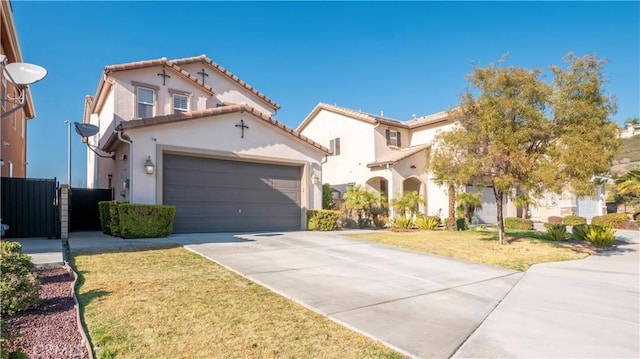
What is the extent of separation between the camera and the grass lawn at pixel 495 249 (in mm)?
9039

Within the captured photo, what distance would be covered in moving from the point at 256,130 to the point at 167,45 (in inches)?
307

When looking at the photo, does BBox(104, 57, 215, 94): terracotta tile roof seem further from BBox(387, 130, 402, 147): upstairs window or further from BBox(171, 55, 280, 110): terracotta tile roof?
BBox(387, 130, 402, 147): upstairs window

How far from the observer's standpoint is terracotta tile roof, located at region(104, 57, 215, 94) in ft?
45.8

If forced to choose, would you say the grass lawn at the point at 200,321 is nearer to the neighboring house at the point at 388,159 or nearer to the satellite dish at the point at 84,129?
the satellite dish at the point at 84,129


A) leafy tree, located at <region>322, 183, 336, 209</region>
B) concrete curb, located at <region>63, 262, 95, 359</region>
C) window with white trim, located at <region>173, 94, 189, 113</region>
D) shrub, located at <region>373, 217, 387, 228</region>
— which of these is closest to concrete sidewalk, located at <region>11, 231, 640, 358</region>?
concrete curb, located at <region>63, 262, 95, 359</region>

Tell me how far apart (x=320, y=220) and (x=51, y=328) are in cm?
1118

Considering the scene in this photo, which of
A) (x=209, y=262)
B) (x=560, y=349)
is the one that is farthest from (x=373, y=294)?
(x=209, y=262)

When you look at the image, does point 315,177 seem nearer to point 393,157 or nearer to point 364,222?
point 364,222

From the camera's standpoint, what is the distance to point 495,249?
10578mm

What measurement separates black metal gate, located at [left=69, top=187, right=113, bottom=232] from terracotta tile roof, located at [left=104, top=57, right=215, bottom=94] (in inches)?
193

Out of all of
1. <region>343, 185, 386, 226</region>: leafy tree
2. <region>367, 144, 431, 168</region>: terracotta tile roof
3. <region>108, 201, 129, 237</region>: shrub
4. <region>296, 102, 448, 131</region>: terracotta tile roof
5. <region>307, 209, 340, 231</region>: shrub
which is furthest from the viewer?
<region>296, 102, 448, 131</region>: terracotta tile roof

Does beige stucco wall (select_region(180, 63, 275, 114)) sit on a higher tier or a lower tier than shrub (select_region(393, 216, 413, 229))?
higher

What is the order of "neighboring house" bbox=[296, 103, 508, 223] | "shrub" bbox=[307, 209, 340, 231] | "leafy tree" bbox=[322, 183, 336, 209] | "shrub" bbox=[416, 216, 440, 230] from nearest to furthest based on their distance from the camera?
"shrub" bbox=[307, 209, 340, 231] < "leafy tree" bbox=[322, 183, 336, 209] < "shrub" bbox=[416, 216, 440, 230] < "neighboring house" bbox=[296, 103, 508, 223]

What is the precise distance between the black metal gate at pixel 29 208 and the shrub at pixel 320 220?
8273 mm
